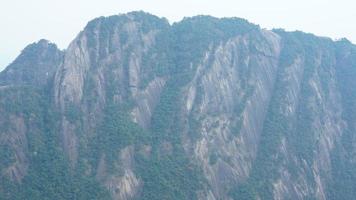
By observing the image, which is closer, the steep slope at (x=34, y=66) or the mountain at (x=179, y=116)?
the mountain at (x=179, y=116)

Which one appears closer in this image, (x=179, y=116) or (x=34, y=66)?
(x=179, y=116)

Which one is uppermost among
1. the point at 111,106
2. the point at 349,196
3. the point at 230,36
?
the point at 230,36

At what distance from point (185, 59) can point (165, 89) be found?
8.18m

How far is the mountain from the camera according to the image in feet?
325

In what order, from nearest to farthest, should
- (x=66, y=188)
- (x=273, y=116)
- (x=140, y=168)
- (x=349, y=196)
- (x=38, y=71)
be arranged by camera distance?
1. (x=66, y=188)
2. (x=140, y=168)
3. (x=349, y=196)
4. (x=273, y=116)
5. (x=38, y=71)

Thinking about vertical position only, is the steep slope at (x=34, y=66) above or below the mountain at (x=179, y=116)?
above

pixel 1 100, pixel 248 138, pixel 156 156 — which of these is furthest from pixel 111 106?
pixel 248 138

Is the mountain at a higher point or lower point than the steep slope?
lower

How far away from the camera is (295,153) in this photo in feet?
366

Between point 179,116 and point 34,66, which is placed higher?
point 34,66

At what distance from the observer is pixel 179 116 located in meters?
110

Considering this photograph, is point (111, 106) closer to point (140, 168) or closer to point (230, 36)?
point (140, 168)

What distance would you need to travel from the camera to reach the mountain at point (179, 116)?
99000 millimetres

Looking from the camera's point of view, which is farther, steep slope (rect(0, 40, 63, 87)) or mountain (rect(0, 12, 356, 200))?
steep slope (rect(0, 40, 63, 87))
